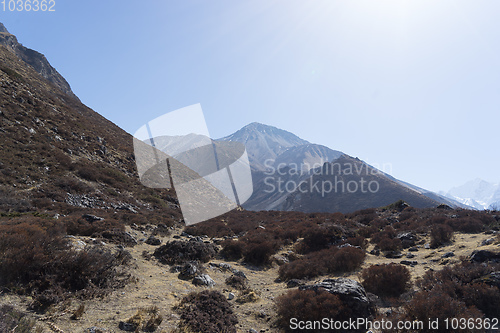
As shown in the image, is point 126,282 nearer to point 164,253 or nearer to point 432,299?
point 164,253

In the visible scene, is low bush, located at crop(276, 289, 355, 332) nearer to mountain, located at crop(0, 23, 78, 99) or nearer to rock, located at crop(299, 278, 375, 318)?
rock, located at crop(299, 278, 375, 318)

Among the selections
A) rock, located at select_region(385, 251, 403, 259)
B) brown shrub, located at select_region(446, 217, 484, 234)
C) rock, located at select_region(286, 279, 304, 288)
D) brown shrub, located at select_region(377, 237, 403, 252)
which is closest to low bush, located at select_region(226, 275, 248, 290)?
rock, located at select_region(286, 279, 304, 288)

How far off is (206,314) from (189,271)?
374cm

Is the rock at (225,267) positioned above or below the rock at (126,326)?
below

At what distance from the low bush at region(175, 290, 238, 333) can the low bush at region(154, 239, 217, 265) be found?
4251 mm

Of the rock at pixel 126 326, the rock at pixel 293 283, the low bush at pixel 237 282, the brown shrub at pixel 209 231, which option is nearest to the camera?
the rock at pixel 126 326

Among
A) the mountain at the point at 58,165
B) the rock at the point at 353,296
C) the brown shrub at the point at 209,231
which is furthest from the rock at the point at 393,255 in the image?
the mountain at the point at 58,165

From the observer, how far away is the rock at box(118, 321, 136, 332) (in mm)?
5082

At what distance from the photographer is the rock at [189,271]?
31.5ft

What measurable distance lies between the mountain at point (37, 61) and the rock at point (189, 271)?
7375cm

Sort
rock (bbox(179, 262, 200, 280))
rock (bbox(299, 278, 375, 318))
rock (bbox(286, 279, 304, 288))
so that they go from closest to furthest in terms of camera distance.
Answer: rock (bbox(299, 278, 375, 318)), rock (bbox(179, 262, 200, 280)), rock (bbox(286, 279, 304, 288))

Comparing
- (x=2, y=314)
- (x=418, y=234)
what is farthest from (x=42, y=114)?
(x=418, y=234)

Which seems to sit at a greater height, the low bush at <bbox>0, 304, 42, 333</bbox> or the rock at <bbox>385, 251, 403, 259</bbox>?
the low bush at <bbox>0, 304, 42, 333</bbox>

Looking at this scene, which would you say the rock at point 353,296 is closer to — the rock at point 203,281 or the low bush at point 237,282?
the low bush at point 237,282
